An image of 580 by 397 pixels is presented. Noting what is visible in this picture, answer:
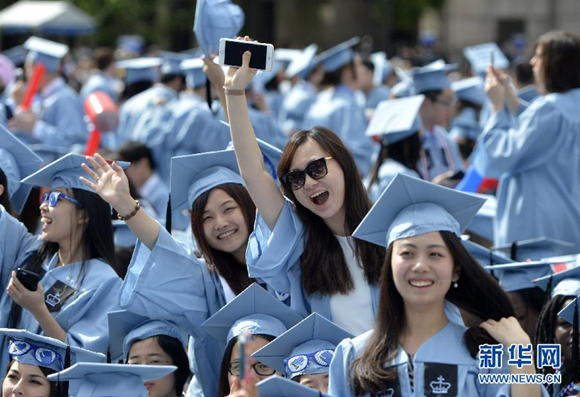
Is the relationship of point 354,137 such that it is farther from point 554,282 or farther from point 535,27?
point 535,27

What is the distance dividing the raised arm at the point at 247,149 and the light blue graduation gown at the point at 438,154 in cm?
308

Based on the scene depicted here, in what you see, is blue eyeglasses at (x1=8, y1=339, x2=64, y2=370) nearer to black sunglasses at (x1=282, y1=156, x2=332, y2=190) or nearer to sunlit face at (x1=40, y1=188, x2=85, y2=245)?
sunlit face at (x1=40, y1=188, x2=85, y2=245)

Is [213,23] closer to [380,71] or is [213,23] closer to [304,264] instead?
[304,264]

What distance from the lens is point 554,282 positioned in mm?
4477

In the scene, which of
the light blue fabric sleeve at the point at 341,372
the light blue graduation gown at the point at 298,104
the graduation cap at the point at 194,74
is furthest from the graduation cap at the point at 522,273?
the light blue graduation gown at the point at 298,104

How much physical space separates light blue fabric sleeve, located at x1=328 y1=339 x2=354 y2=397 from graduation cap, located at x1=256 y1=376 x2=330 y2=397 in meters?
0.27

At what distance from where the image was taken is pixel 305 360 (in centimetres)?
371

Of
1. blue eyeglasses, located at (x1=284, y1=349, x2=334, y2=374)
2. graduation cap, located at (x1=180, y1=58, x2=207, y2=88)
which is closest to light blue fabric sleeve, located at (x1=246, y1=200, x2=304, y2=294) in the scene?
blue eyeglasses, located at (x1=284, y1=349, x2=334, y2=374)

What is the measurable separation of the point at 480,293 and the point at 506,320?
149 millimetres

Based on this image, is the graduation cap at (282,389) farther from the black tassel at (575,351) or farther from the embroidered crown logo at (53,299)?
the embroidered crown logo at (53,299)

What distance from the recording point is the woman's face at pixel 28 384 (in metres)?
3.88

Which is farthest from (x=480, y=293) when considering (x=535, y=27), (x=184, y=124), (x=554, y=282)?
(x=535, y=27)

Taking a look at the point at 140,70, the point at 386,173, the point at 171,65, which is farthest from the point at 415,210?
the point at 140,70

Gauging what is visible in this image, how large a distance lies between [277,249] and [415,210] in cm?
74
